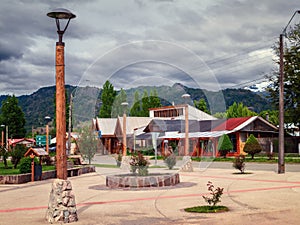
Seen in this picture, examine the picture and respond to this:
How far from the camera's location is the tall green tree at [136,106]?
48.5 feet

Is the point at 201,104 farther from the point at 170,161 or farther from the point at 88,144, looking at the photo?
the point at 88,144

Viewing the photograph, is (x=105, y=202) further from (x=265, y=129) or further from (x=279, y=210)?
(x=265, y=129)

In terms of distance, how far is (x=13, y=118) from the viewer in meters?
94.5

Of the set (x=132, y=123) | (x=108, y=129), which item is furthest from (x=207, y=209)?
(x=108, y=129)

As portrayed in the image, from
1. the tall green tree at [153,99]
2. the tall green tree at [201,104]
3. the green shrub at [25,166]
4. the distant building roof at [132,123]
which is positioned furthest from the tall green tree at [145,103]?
the green shrub at [25,166]

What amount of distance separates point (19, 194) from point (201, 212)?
795 cm

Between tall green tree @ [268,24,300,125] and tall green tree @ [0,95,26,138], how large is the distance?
65.9 m

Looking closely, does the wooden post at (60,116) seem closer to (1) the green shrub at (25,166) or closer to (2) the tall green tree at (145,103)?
(2) the tall green tree at (145,103)

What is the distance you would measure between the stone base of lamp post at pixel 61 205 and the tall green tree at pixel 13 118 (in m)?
86.9

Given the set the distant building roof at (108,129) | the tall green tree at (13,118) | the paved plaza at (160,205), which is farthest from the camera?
the tall green tree at (13,118)

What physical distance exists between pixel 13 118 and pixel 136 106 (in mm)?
84525

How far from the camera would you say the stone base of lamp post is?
9.87 meters

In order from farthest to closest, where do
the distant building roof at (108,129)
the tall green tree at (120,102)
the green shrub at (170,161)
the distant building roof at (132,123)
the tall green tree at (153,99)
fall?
1. the distant building roof at (108,129)
2. the green shrub at (170,161)
3. the distant building roof at (132,123)
4. the tall green tree at (153,99)
5. the tall green tree at (120,102)

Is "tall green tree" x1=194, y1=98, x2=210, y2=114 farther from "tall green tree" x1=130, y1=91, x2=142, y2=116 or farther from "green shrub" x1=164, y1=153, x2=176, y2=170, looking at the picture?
"green shrub" x1=164, y1=153, x2=176, y2=170
